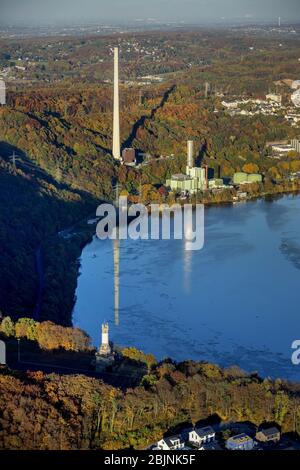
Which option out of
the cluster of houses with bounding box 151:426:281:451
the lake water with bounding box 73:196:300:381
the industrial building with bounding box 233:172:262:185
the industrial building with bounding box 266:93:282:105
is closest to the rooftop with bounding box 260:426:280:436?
the cluster of houses with bounding box 151:426:281:451

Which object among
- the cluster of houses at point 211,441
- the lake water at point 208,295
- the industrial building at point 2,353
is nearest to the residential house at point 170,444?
the cluster of houses at point 211,441

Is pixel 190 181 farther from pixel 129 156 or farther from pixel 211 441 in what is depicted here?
pixel 211 441

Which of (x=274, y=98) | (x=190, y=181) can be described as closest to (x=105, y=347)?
(x=190, y=181)

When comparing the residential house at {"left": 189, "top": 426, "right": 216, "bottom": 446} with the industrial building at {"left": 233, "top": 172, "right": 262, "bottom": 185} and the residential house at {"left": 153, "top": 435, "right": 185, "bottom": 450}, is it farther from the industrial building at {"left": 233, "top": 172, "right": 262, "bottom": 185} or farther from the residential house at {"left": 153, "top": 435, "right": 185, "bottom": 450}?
the industrial building at {"left": 233, "top": 172, "right": 262, "bottom": 185}
